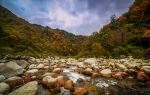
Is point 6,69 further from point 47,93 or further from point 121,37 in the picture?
point 121,37

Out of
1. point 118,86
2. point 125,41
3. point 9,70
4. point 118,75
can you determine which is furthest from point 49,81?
point 125,41

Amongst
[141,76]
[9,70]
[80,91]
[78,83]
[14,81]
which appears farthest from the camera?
[9,70]

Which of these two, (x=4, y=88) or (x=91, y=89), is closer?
(x=4, y=88)

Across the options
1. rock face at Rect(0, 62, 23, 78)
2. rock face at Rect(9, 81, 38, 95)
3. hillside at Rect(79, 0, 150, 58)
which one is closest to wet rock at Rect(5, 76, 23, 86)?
rock face at Rect(0, 62, 23, 78)

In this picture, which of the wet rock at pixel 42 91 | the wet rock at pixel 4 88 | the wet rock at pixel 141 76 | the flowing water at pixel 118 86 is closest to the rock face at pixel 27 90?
the wet rock at pixel 42 91

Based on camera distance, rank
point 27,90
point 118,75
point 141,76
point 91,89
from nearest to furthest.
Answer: point 27,90
point 91,89
point 141,76
point 118,75

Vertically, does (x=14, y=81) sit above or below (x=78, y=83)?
above

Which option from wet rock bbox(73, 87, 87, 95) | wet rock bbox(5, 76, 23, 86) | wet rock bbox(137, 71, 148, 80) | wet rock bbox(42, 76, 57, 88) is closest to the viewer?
wet rock bbox(73, 87, 87, 95)

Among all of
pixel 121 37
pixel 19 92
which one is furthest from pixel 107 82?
pixel 121 37

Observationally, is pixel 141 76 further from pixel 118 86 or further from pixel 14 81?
pixel 14 81

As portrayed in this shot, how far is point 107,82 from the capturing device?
10562 mm

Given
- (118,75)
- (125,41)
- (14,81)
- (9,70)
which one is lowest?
(14,81)

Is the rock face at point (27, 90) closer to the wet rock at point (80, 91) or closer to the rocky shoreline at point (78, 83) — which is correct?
the rocky shoreline at point (78, 83)

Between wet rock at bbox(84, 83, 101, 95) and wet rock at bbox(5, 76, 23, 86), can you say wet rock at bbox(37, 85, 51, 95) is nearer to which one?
wet rock at bbox(5, 76, 23, 86)
